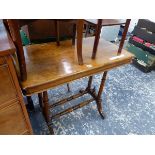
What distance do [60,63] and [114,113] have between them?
104cm

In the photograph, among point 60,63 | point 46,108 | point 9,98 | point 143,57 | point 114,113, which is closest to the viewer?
point 9,98

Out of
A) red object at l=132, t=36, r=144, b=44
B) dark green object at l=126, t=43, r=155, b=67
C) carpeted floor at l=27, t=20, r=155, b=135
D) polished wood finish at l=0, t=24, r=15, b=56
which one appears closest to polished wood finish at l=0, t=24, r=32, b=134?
polished wood finish at l=0, t=24, r=15, b=56

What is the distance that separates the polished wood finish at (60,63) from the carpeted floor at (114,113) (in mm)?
736

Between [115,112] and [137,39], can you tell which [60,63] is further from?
[137,39]

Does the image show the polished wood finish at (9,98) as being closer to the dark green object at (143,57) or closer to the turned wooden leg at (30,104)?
the turned wooden leg at (30,104)

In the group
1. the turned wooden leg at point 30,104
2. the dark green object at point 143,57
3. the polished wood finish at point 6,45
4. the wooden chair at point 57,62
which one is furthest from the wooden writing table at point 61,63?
the dark green object at point 143,57

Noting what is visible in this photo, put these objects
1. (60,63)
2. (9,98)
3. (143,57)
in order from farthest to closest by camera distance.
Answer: (143,57)
(60,63)
(9,98)

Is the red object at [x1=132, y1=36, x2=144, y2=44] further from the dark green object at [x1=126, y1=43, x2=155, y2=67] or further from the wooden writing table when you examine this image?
the wooden writing table

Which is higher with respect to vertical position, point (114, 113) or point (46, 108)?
point (46, 108)

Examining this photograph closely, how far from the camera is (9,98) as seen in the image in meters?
0.79

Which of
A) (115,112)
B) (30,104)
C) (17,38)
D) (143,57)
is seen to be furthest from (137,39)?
(17,38)

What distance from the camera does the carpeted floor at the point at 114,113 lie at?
154 cm

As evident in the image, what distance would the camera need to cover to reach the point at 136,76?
2.39 metres

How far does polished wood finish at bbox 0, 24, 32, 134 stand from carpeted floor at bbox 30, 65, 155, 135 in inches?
21.8
